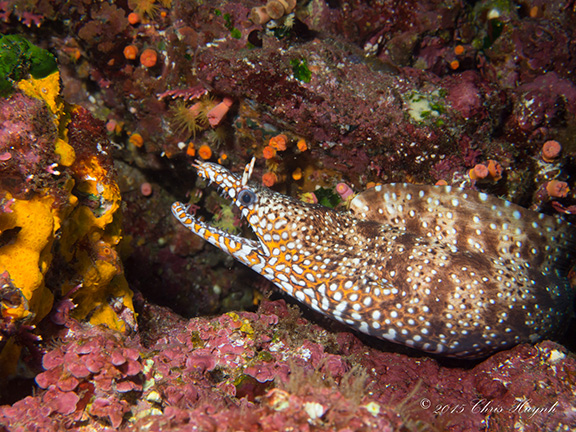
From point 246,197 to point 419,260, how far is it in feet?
7.26

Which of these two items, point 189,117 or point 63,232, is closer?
point 63,232

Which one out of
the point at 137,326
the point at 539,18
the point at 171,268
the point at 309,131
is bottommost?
the point at 171,268

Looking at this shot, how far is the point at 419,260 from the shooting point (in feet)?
12.7

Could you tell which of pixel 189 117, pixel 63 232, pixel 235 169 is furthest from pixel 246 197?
pixel 63 232

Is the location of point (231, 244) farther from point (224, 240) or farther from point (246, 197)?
point (246, 197)

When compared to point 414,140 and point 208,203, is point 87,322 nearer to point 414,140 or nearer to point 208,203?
point 208,203

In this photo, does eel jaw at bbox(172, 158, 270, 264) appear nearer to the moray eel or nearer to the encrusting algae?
the moray eel

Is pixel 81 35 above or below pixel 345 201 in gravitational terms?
above

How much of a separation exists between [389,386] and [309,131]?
3.12m

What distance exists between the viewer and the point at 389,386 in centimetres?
356

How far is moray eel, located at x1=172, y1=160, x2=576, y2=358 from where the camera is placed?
3.69 m

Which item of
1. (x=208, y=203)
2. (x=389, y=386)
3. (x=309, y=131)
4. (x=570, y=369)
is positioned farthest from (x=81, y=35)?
(x=570, y=369)

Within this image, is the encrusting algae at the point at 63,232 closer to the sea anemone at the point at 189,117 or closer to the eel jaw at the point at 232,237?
the eel jaw at the point at 232,237

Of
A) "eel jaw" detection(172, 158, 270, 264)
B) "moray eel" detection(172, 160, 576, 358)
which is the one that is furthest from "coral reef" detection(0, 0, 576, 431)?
"eel jaw" detection(172, 158, 270, 264)
